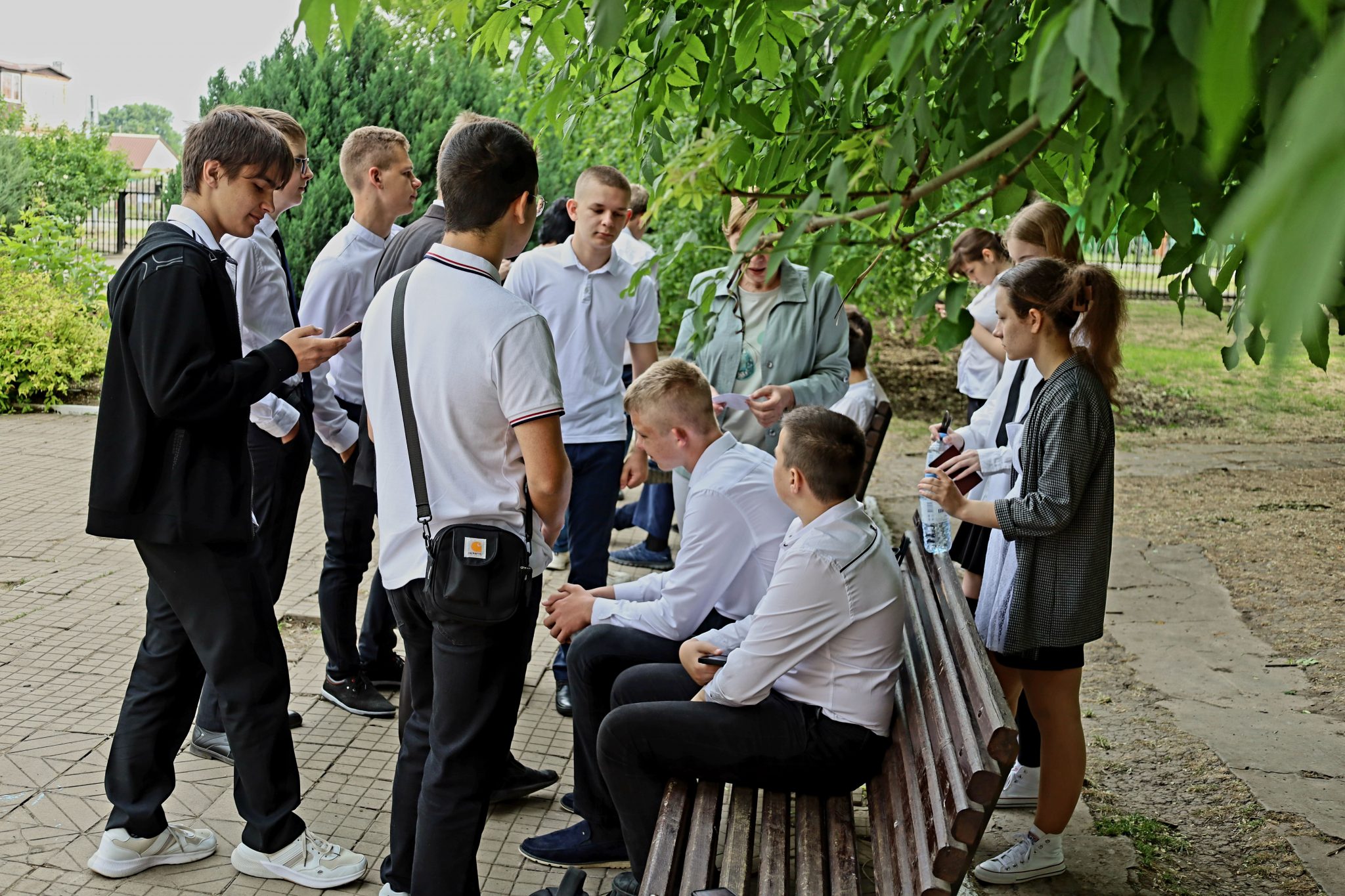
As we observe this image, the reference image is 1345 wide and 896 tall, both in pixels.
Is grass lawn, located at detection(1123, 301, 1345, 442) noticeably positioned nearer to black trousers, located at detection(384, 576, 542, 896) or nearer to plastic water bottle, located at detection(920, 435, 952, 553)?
plastic water bottle, located at detection(920, 435, 952, 553)

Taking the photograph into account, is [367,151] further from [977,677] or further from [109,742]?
[977,677]

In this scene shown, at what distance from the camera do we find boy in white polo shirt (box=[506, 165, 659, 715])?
4895mm

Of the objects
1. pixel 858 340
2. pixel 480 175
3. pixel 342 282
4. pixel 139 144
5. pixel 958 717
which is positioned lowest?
pixel 958 717

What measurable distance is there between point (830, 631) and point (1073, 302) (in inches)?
50.3

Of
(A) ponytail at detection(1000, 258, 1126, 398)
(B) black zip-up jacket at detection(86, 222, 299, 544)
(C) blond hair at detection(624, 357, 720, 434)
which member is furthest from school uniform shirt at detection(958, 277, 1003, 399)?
(B) black zip-up jacket at detection(86, 222, 299, 544)

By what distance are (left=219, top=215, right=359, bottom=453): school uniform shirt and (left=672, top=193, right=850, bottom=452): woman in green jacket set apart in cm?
179

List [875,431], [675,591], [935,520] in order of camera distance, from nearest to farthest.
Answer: [675,591]
[935,520]
[875,431]

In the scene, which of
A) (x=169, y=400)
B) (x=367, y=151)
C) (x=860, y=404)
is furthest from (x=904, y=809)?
(x=860, y=404)

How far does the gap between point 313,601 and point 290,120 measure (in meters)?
2.60

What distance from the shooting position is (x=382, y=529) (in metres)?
3.06

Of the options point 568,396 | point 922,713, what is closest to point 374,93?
point 568,396

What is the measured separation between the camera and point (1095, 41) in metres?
1.16

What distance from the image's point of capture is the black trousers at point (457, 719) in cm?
294

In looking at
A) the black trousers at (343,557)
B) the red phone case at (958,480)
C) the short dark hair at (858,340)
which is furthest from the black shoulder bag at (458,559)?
the short dark hair at (858,340)
